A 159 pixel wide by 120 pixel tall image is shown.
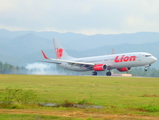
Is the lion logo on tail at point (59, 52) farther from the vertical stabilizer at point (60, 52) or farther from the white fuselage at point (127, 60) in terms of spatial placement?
the white fuselage at point (127, 60)

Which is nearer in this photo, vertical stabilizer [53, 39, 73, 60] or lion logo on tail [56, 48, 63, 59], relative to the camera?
vertical stabilizer [53, 39, 73, 60]

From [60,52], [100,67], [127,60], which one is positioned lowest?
[100,67]

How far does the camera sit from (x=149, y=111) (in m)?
24.2

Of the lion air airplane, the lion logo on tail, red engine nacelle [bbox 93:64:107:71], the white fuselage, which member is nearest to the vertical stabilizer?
the lion logo on tail

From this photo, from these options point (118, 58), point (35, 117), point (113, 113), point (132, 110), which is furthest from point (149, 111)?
point (118, 58)

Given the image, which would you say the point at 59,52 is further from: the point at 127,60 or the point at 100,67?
the point at 127,60

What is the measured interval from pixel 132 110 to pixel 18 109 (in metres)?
6.49

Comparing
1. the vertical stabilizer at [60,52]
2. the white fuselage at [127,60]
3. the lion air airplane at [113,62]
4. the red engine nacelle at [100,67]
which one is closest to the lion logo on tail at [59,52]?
the vertical stabilizer at [60,52]

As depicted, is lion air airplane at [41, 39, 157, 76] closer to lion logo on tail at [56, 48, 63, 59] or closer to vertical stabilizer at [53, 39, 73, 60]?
vertical stabilizer at [53, 39, 73, 60]

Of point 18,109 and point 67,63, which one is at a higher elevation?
point 67,63

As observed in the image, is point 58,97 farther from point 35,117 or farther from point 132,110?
point 35,117

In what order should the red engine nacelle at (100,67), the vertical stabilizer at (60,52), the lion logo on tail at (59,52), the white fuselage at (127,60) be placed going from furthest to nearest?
the lion logo on tail at (59,52)
the vertical stabilizer at (60,52)
the red engine nacelle at (100,67)
the white fuselage at (127,60)

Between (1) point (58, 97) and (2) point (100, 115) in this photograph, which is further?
(1) point (58, 97)

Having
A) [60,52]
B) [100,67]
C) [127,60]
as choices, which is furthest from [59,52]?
[127,60]
